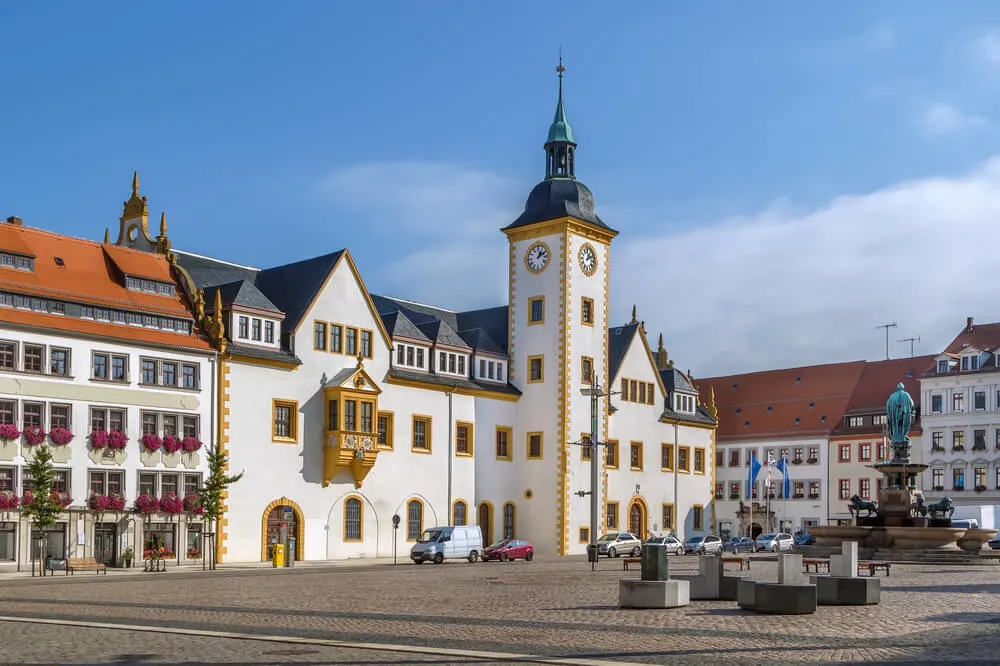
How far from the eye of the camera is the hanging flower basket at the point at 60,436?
158ft

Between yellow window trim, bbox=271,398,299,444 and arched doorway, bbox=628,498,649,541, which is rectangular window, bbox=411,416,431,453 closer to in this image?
yellow window trim, bbox=271,398,299,444

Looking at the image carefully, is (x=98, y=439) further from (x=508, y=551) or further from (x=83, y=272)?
(x=508, y=551)


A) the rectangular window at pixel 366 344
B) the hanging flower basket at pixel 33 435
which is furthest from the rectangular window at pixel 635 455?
the hanging flower basket at pixel 33 435

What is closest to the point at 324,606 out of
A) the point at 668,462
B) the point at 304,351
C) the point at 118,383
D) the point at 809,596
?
the point at 809,596

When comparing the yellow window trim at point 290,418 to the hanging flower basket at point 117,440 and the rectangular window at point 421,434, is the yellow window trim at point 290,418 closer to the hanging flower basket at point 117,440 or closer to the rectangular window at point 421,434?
the rectangular window at point 421,434

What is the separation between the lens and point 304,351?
59.3 m

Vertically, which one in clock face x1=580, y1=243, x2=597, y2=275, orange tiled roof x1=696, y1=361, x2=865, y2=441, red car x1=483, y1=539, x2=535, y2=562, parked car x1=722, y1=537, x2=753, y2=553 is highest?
clock face x1=580, y1=243, x2=597, y2=275

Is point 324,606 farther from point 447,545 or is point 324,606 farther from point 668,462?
point 668,462

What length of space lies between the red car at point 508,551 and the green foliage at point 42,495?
67.4ft

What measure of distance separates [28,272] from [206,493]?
11522mm

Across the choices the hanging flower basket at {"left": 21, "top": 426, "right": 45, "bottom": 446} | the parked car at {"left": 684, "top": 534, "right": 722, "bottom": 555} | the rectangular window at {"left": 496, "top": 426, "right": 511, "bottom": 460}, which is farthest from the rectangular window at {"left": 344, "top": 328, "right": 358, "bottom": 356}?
the parked car at {"left": 684, "top": 534, "right": 722, "bottom": 555}

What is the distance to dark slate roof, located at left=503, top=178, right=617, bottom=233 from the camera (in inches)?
2931

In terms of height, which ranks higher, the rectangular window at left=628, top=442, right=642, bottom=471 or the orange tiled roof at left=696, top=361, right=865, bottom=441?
the orange tiled roof at left=696, top=361, right=865, bottom=441

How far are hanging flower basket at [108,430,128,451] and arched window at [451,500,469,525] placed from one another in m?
21.4
